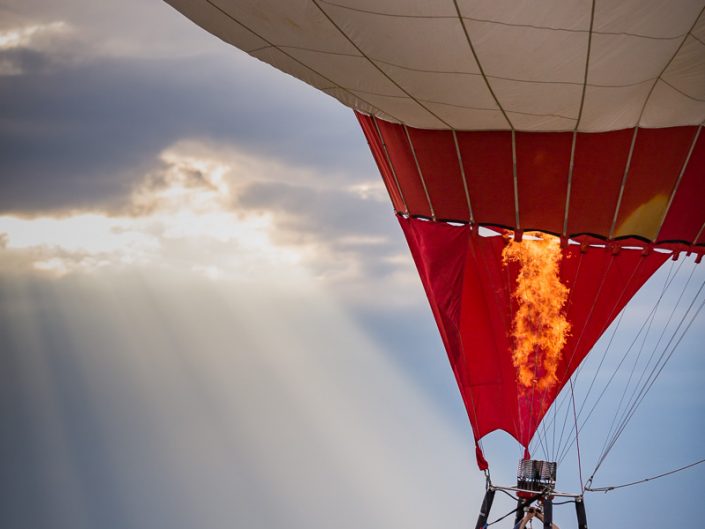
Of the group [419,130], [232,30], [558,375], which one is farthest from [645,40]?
[558,375]

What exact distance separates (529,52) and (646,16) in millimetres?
1033

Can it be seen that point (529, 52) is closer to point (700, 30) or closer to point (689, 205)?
point (700, 30)

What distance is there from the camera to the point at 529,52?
28.9ft

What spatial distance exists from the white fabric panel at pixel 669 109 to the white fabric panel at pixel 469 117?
1.46 m

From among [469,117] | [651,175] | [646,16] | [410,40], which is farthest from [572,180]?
[410,40]

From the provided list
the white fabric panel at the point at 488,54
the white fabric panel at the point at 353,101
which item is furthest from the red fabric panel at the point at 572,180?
the white fabric panel at the point at 353,101

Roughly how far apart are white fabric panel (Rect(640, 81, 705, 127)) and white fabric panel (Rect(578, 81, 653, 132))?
0.10 meters

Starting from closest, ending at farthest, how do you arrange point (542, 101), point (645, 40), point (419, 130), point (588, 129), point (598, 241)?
point (645, 40) < point (542, 101) < point (588, 129) < point (419, 130) < point (598, 241)

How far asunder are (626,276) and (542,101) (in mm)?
3976

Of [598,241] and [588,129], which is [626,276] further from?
[588,129]

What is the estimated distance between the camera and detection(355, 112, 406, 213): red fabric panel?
12000 mm

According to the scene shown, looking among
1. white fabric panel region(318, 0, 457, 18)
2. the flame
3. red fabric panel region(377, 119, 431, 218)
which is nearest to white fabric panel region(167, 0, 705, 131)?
white fabric panel region(318, 0, 457, 18)

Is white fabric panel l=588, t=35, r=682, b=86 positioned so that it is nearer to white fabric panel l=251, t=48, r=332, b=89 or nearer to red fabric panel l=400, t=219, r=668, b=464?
white fabric panel l=251, t=48, r=332, b=89

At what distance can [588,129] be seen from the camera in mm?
10352
